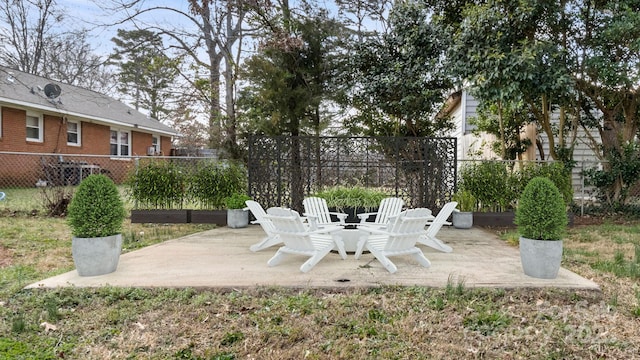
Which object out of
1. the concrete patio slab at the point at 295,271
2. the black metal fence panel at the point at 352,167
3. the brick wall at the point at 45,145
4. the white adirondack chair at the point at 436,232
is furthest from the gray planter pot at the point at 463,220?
the brick wall at the point at 45,145

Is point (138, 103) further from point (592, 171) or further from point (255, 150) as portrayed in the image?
point (592, 171)

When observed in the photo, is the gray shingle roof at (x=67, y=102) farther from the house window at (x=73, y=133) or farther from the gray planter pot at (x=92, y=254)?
the gray planter pot at (x=92, y=254)

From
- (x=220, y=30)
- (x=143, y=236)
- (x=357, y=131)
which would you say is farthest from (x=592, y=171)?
(x=220, y=30)

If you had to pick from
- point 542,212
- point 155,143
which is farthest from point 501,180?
point 155,143

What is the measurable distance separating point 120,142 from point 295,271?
17.5 metres

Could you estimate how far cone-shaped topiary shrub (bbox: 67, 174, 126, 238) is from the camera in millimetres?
3752

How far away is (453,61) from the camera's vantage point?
8055 millimetres

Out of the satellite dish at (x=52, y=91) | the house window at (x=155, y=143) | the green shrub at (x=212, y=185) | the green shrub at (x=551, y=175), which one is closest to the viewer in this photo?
the green shrub at (x=551, y=175)

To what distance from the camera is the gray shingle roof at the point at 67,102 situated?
13.0m

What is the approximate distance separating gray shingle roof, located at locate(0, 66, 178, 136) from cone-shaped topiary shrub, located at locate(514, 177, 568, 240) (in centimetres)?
1311

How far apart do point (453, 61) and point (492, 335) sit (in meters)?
6.71

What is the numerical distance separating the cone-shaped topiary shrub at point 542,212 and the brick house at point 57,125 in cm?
1075

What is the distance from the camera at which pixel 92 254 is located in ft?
12.4

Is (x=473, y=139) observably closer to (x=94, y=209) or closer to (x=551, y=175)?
(x=551, y=175)
